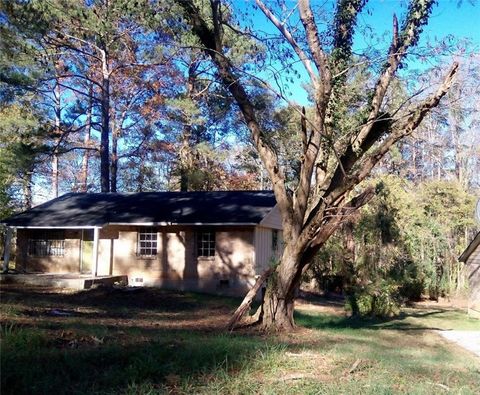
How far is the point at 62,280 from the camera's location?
2069 centimetres

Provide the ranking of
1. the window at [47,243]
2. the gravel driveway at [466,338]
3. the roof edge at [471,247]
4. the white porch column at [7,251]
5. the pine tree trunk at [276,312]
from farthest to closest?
the window at [47,243] < the white porch column at [7,251] < the roof edge at [471,247] < the gravel driveway at [466,338] < the pine tree trunk at [276,312]

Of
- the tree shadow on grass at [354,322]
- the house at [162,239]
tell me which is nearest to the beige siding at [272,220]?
the house at [162,239]

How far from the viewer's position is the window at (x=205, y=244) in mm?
22375

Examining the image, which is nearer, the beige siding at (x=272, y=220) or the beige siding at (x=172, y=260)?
the beige siding at (x=172, y=260)

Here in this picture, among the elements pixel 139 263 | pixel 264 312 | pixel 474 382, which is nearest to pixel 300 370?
pixel 474 382

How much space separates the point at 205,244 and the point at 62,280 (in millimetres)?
5695

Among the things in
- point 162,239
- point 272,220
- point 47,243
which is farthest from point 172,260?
point 47,243

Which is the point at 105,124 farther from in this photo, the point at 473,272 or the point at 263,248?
the point at 473,272

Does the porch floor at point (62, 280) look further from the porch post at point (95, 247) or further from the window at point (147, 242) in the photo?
the window at point (147, 242)

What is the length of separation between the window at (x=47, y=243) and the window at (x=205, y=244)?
6.37 meters

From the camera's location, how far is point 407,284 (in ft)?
77.5

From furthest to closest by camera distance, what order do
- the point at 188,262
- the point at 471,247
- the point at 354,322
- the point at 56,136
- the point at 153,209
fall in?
1. the point at 56,136
2. the point at 153,209
3. the point at 188,262
4. the point at 471,247
5. the point at 354,322

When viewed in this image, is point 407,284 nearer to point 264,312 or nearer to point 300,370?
point 264,312

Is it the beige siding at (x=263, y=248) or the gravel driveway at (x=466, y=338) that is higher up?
the beige siding at (x=263, y=248)
